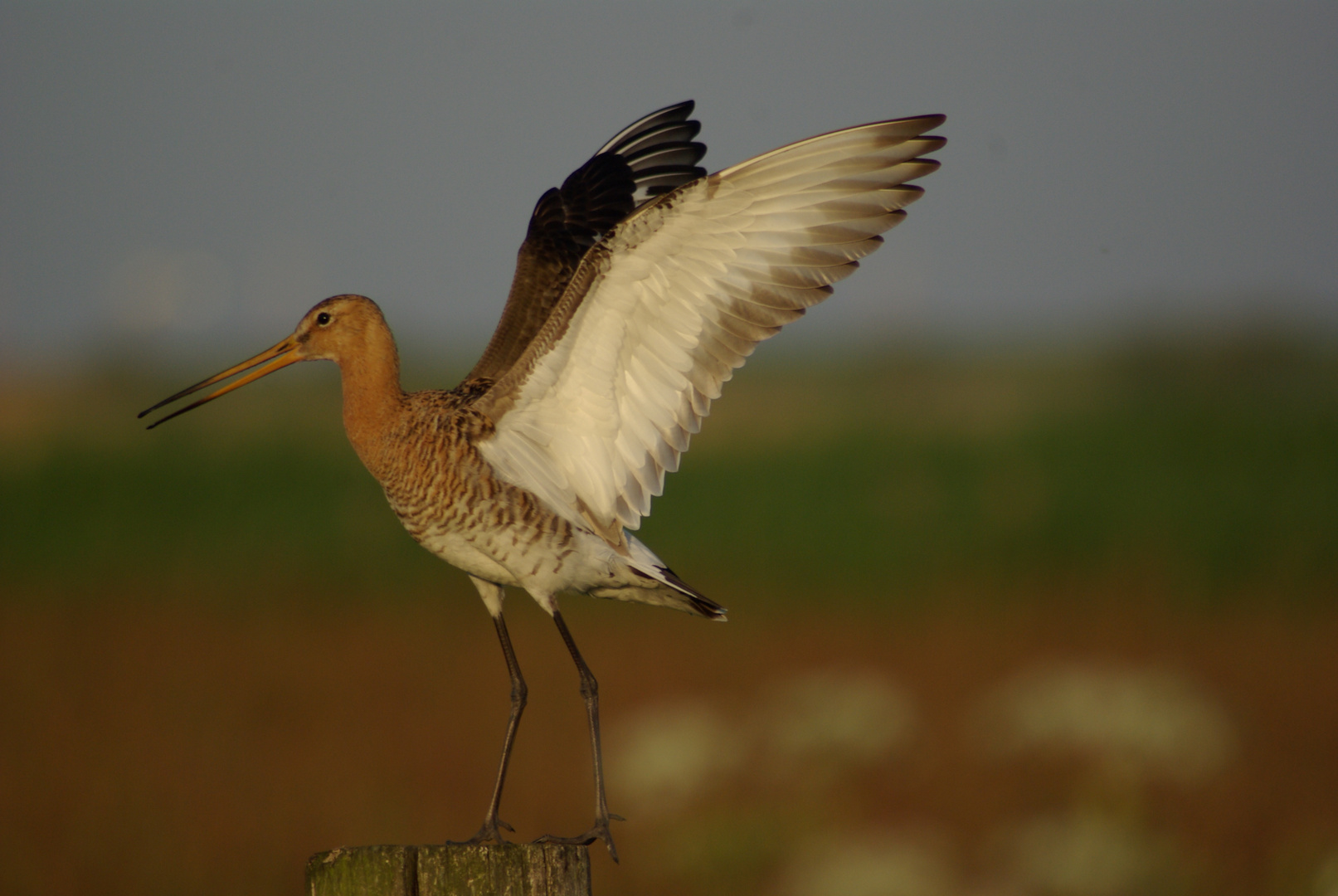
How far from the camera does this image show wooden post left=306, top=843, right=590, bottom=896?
12.4 ft

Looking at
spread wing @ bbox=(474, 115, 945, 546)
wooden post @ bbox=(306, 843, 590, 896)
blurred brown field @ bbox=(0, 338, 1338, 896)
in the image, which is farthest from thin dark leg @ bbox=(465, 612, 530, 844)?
blurred brown field @ bbox=(0, 338, 1338, 896)

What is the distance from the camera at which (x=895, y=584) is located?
21.6 meters

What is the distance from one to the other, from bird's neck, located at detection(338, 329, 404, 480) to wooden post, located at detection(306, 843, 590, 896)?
212cm

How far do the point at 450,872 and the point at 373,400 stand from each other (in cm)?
249

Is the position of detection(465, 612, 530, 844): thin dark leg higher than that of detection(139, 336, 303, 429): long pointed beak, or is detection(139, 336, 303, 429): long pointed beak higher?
detection(139, 336, 303, 429): long pointed beak

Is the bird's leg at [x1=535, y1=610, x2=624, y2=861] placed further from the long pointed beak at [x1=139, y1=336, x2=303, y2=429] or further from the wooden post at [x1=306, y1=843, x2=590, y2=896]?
the long pointed beak at [x1=139, y1=336, x2=303, y2=429]

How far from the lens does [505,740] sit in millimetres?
5844

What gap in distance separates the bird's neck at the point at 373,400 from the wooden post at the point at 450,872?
2.12 meters

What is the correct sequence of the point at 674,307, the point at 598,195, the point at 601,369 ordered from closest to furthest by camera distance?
the point at 674,307 → the point at 601,369 → the point at 598,195

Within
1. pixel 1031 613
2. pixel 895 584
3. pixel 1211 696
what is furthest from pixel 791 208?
pixel 895 584

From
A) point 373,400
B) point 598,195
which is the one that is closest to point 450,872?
point 373,400

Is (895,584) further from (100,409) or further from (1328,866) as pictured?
(100,409)

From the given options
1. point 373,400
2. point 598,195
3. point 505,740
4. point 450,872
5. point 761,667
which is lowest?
point 761,667

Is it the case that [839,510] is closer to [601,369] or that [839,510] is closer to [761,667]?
[761,667]
